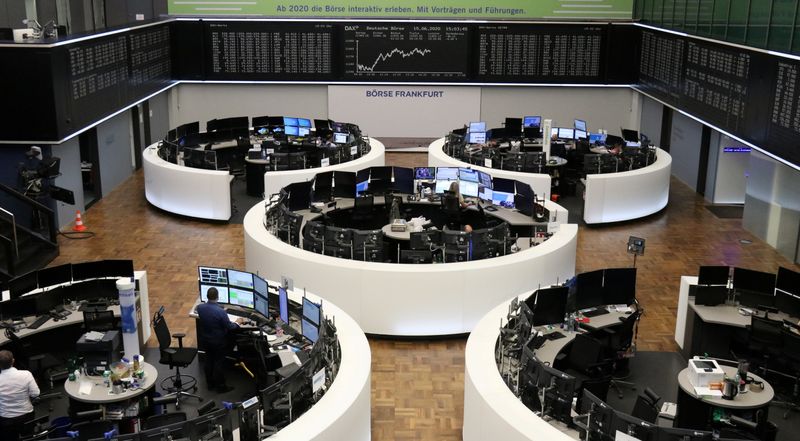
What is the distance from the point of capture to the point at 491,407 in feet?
25.4

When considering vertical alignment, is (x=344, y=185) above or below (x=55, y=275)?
above

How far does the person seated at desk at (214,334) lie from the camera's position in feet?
32.1

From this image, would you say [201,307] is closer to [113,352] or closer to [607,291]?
[113,352]

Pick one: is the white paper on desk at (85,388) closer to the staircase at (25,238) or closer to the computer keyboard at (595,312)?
the staircase at (25,238)

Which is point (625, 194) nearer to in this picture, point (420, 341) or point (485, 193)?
point (485, 193)

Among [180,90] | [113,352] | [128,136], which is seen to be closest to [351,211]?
[113,352]

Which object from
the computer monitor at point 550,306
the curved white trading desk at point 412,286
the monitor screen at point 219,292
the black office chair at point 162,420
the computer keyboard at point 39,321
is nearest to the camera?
the black office chair at point 162,420

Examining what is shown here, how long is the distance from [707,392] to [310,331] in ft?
13.8

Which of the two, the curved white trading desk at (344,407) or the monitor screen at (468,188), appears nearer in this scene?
the curved white trading desk at (344,407)

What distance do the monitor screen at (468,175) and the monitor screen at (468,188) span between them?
7 cm

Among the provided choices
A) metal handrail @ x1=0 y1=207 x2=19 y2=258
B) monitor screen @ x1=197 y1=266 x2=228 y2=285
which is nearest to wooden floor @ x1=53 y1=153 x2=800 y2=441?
metal handrail @ x1=0 y1=207 x2=19 y2=258

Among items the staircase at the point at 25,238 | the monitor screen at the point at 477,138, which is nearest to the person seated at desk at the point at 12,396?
the staircase at the point at 25,238

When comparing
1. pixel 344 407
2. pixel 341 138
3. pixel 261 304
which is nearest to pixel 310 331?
pixel 261 304

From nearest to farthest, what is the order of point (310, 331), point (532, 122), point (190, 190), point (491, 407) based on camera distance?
point (491, 407) → point (310, 331) → point (190, 190) → point (532, 122)
